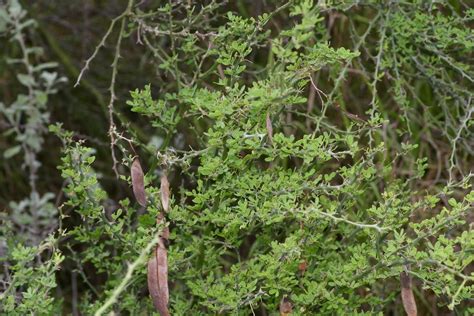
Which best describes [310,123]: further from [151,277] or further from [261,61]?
[151,277]

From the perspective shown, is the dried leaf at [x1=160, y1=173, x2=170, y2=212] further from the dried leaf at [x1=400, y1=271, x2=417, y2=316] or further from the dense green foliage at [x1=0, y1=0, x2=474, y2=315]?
the dried leaf at [x1=400, y1=271, x2=417, y2=316]

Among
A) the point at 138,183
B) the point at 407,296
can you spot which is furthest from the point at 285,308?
the point at 138,183

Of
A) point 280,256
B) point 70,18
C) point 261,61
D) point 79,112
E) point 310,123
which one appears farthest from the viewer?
point 70,18

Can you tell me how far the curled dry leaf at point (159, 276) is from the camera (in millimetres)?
1466

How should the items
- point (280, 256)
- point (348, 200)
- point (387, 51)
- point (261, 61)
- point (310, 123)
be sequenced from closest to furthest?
point (280, 256) → point (348, 200) → point (387, 51) → point (310, 123) → point (261, 61)

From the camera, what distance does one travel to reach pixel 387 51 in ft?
6.81

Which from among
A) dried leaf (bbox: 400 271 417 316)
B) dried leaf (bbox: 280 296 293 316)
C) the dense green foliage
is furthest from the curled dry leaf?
dried leaf (bbox: 400 271 417 316)

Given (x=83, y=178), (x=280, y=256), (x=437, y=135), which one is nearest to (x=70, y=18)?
(x=437, y=135)

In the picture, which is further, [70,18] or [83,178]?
[70,18]

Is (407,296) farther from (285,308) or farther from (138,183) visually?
(138,183)

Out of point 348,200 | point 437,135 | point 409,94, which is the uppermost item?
point 348,200

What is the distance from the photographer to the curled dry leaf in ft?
4.81

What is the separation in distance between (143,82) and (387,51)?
3.88 feet

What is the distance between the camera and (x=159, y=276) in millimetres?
1473
